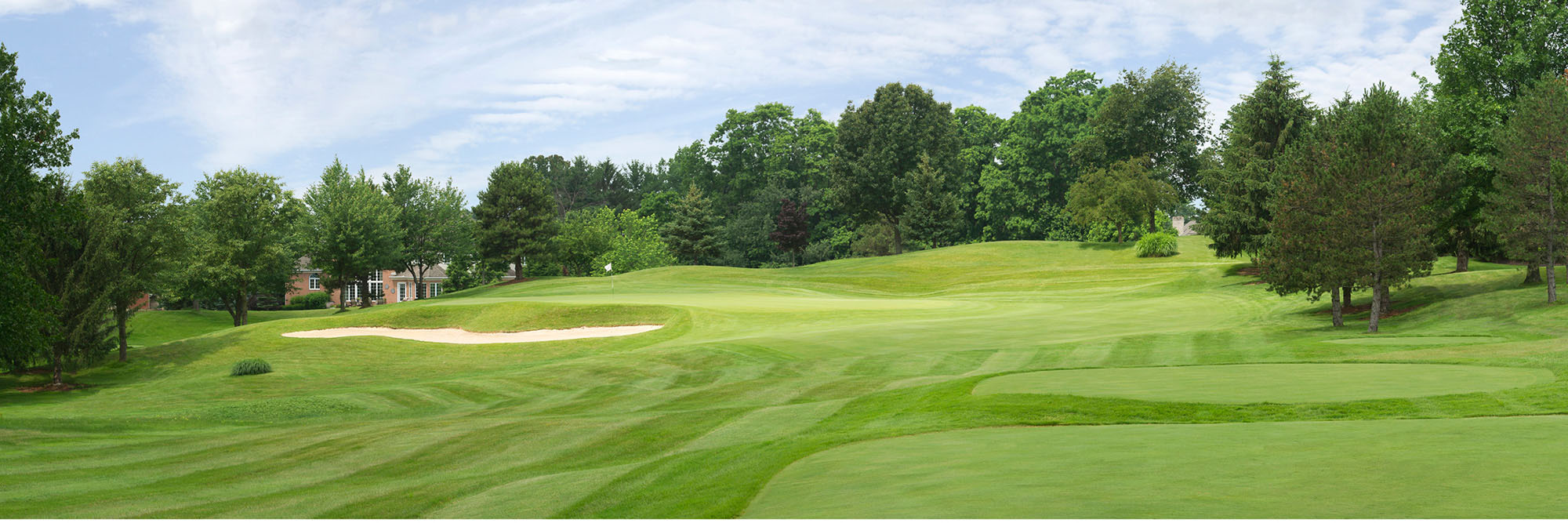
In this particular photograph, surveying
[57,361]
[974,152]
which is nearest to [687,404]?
[57,361]

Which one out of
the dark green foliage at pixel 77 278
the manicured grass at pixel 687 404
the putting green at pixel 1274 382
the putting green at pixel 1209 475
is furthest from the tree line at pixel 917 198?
the putting green at pixel 1209 475

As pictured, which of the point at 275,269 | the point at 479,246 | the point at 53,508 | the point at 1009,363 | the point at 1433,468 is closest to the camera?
the point at 1433,468

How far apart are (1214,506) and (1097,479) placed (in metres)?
1.29

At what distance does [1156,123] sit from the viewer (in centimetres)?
7444

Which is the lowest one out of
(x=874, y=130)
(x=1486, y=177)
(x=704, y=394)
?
(x=704, y=394)

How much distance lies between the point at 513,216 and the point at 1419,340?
60.6 metres

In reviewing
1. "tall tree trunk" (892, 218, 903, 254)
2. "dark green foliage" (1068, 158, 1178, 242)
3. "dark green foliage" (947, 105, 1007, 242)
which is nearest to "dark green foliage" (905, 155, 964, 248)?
"tall tree trunk" (892, 218, 903, 254)

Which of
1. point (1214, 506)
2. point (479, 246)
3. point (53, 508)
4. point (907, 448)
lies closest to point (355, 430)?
point (53, 508)

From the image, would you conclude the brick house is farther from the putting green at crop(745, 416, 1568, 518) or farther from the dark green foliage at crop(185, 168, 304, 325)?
the putting green at crop(745, 416, 1568, 518)

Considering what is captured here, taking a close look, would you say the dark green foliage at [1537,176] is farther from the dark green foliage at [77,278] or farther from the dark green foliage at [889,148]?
the dark green foliage at [889,148]

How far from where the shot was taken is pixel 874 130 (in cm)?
8269

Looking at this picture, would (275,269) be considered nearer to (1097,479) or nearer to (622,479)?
(622,479)

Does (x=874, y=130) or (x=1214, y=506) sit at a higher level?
(x=874, y=130)

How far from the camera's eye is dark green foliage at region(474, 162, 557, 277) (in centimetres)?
7206
